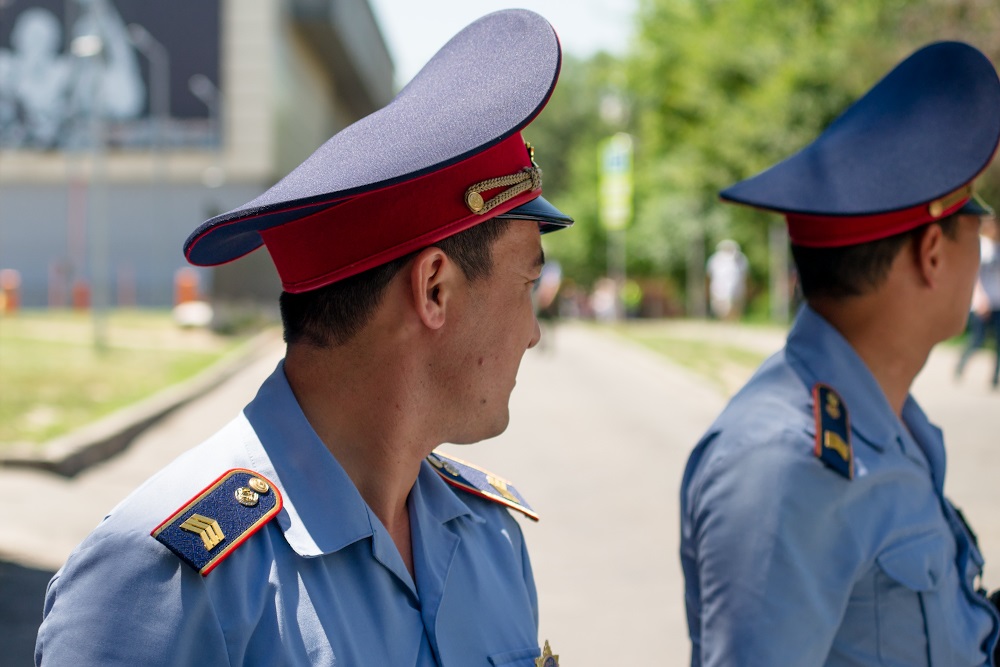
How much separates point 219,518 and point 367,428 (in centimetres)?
29

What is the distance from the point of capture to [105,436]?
1044 centimetres

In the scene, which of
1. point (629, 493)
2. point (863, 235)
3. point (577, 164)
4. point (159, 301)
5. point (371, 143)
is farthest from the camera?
point (577, 164)

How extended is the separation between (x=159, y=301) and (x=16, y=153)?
8.25 meters

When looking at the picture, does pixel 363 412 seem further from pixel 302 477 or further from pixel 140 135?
pixel 140 135

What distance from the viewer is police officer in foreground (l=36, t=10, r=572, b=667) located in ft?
4.97

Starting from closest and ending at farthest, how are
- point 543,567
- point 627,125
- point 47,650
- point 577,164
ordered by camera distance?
1. point 47,650
2. point 543,567
3. point 577,164
4. point 627,125

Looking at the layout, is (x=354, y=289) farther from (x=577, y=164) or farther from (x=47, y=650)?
(x=577, y=164)

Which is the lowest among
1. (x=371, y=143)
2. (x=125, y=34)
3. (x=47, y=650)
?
Result: (x=47, y=650)

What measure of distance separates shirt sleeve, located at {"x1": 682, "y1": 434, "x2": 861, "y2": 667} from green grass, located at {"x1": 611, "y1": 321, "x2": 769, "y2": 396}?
10406mm

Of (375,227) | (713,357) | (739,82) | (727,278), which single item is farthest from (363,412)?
(739,82)

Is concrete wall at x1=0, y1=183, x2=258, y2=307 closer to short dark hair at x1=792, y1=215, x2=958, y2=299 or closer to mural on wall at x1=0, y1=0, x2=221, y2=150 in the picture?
mural on wall at x1=0, y1=0, x2=221, y2=150

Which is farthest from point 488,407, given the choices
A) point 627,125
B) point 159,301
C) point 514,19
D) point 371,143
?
point 627,125

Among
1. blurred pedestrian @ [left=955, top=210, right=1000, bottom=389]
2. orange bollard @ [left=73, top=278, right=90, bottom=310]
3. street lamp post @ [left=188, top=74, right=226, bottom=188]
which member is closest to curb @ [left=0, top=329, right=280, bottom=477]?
blurred pedestrian @ [left=955, top=210, right=1000, bottom=389]

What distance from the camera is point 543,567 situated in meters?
6.86
